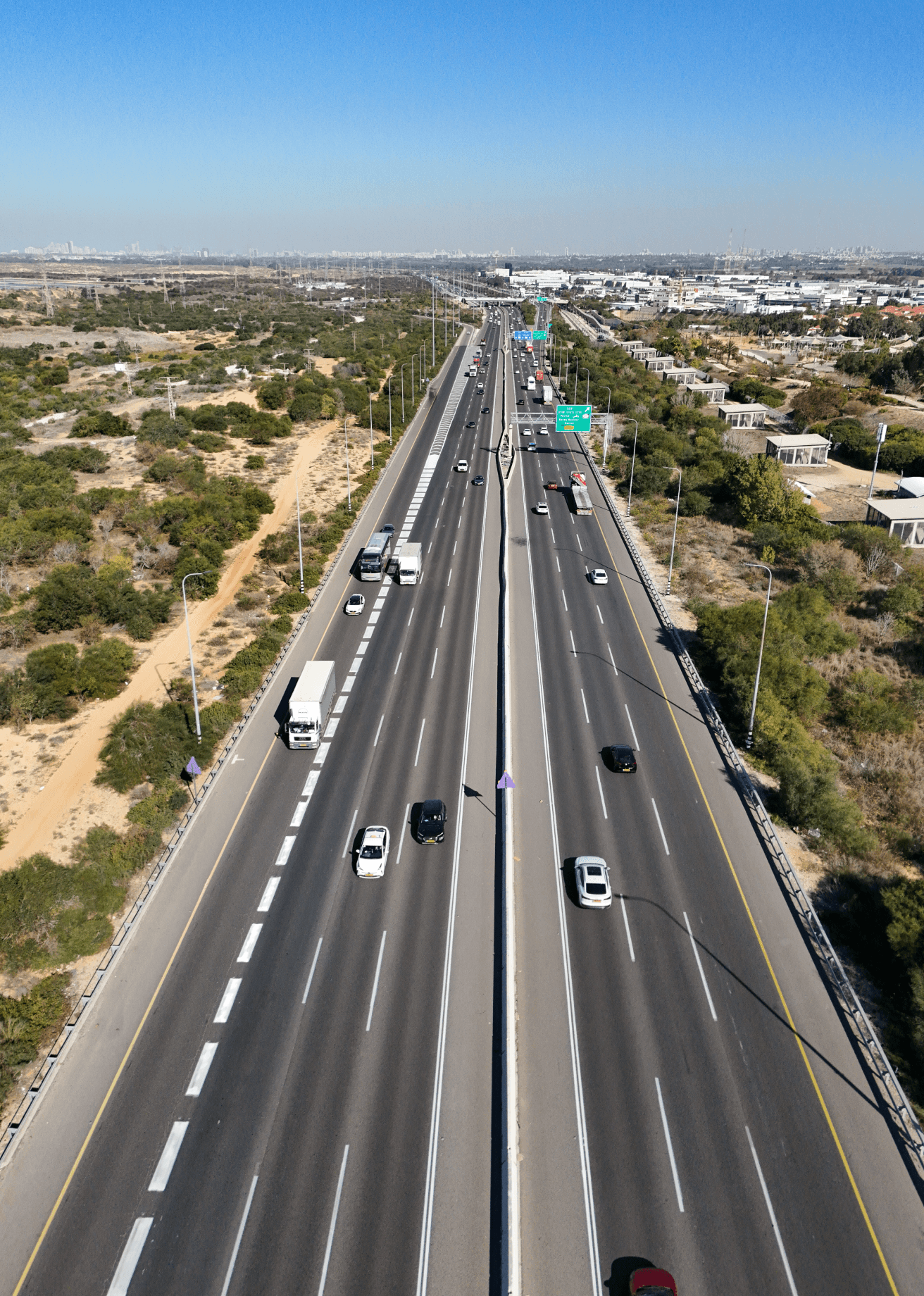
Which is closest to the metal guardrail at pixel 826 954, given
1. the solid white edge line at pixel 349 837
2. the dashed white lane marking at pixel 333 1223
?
the dashed white lane marking at pixel 333 1223

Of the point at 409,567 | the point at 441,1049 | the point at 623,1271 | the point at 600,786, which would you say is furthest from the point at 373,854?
the point at 409,567

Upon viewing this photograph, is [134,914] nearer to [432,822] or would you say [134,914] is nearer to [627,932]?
[432,822]

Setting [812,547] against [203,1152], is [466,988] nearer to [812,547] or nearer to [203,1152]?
[203,1152]

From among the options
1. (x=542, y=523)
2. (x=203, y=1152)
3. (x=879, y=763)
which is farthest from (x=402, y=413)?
(x=203, y=1152)

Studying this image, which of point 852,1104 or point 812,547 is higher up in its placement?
point 812,547

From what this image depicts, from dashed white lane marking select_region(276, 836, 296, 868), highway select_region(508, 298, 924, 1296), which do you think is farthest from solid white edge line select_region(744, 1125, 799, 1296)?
dashed white lane marking select_region(276, 836, 296, 868)

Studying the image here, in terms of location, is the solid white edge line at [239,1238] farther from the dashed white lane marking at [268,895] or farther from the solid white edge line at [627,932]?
the solid white edge line at [627,932]
